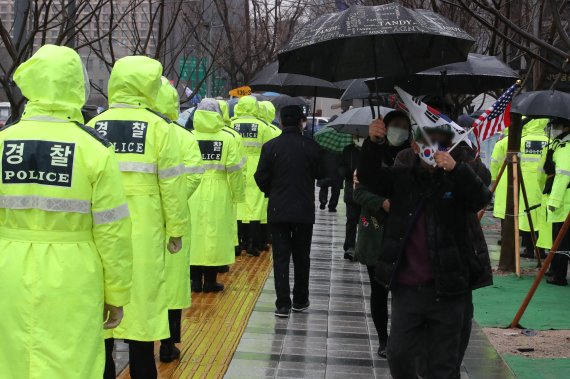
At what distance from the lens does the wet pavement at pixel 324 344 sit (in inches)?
271

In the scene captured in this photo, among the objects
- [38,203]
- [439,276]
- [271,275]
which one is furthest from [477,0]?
[271,275]

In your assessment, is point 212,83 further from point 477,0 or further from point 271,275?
point 477,0

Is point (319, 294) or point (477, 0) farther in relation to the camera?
point (319, 294)

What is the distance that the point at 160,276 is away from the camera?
19.3 ft

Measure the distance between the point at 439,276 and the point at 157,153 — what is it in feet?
6.85

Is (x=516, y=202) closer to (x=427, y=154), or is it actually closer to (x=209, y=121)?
(x=209, y=121)

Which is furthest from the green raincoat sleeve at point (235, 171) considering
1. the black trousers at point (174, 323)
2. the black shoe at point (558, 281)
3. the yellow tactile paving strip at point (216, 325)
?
the black shoe at point (558, 281)

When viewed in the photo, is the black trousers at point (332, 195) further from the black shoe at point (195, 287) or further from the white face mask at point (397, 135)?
the white face mask at point (397, 135)

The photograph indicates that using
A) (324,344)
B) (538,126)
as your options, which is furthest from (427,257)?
(538,126)

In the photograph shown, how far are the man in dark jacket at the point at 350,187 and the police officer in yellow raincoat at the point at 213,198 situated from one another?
131cm

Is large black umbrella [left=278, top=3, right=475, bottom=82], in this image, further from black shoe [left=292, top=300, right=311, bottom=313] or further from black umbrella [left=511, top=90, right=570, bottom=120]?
black umbrella [left=511, top=90, right=570, bottom=120]

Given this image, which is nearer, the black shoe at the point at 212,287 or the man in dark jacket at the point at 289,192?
the man in dark jacket at the point at 289,192

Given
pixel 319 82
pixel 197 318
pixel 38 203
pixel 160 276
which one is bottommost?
pixel 197 318

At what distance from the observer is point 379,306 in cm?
711
